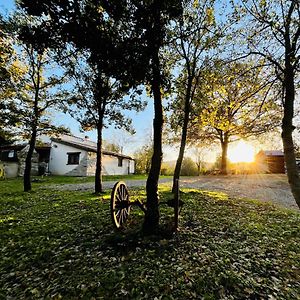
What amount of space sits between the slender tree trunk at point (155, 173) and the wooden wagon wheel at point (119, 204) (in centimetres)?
78

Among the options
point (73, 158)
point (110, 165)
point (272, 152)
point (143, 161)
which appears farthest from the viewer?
point (143, 161)

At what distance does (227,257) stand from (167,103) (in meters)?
9.60

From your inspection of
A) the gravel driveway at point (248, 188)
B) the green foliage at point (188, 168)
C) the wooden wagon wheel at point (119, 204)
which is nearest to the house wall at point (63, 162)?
the gravel driveway at point (248, 188)

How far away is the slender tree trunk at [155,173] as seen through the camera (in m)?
6.33

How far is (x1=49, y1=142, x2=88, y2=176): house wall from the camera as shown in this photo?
29422 millimetres

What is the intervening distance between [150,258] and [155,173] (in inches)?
91.5

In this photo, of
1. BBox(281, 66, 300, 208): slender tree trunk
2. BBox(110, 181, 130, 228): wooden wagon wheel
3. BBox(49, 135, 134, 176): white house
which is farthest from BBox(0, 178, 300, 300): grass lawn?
BBox(49, 135, 134, 176): white house

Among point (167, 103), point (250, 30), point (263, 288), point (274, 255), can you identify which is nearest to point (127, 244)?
point (263, 288)

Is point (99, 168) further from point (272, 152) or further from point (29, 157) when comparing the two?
point (272, 152)

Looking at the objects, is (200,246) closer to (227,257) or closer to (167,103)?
(227,257)

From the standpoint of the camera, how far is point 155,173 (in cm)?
651

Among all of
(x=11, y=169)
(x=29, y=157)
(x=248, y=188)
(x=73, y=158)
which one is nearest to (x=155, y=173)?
(x=29, y=157)

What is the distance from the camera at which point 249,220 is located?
7988 mm

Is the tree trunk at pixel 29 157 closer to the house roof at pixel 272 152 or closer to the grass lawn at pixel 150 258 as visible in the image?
the grass lawn at pixel 150 258
